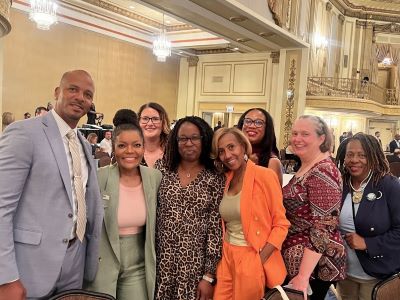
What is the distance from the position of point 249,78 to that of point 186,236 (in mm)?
12991

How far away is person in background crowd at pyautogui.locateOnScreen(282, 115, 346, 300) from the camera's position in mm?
1982

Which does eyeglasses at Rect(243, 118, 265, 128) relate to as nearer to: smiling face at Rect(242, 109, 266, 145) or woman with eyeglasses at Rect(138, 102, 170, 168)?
smiling face at Rect(242, 109, 266, 145)

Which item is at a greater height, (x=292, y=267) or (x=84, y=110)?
(x=84, y=110)

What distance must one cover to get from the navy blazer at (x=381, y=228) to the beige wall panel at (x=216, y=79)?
12971 mm

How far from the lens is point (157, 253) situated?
2.09 metres

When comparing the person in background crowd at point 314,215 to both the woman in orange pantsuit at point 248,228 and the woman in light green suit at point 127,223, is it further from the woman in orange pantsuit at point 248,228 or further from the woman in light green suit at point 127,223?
the woman in light green suit at point 127,223

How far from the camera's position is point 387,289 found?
1781 mm

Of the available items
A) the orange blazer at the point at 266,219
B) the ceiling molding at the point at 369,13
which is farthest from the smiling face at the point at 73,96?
the ceiling molding at the point at 369,13

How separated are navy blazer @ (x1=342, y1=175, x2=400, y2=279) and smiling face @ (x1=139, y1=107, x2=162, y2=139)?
1492 mm

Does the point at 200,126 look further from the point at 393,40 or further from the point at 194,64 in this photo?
the point at 393,40

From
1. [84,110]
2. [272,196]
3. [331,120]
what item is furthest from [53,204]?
[331,120]

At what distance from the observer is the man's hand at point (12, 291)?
1.48 m

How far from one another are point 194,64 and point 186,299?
561 inches

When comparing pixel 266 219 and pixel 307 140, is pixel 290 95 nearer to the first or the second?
pixel 307 140
